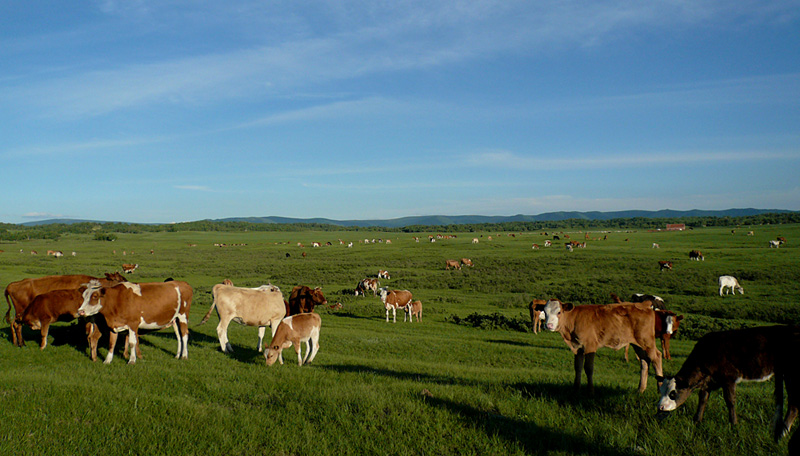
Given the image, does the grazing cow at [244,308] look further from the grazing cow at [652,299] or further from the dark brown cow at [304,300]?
the grazing cow at [652,299]

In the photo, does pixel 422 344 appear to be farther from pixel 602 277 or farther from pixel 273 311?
pixel 602 277

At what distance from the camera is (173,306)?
12.2 meters

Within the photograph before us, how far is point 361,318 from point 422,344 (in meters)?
9.89

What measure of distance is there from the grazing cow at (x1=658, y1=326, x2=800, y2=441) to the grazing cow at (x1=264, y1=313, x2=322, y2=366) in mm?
8251

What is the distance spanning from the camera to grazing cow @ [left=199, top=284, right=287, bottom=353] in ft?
43.0

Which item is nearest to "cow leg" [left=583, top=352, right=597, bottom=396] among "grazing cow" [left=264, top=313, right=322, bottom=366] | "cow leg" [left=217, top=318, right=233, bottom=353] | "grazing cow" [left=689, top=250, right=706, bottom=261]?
"grazing cow" [left=264, top=313, right=322, bottom=366]

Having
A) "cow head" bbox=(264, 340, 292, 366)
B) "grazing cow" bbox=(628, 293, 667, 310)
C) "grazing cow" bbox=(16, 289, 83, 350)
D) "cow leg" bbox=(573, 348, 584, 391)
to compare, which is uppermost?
"grazing cow" bbox=(16, 289, 83, 350)

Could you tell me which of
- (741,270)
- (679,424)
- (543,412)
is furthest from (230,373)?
(741,270)

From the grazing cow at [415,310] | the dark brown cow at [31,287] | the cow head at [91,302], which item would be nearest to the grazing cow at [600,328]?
the cow head at [91,302]

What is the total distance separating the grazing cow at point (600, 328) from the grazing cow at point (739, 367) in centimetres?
192

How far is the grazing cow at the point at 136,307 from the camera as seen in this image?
425 inches

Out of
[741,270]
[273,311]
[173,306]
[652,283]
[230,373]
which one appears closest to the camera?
[230,373]

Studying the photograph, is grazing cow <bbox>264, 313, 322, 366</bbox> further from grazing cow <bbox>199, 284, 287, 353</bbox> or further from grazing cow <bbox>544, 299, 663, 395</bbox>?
grazing cow <bbox>544, 299, 663, 395</bbox>

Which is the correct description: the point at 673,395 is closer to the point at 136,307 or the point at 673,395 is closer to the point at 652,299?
the point at 136,307
